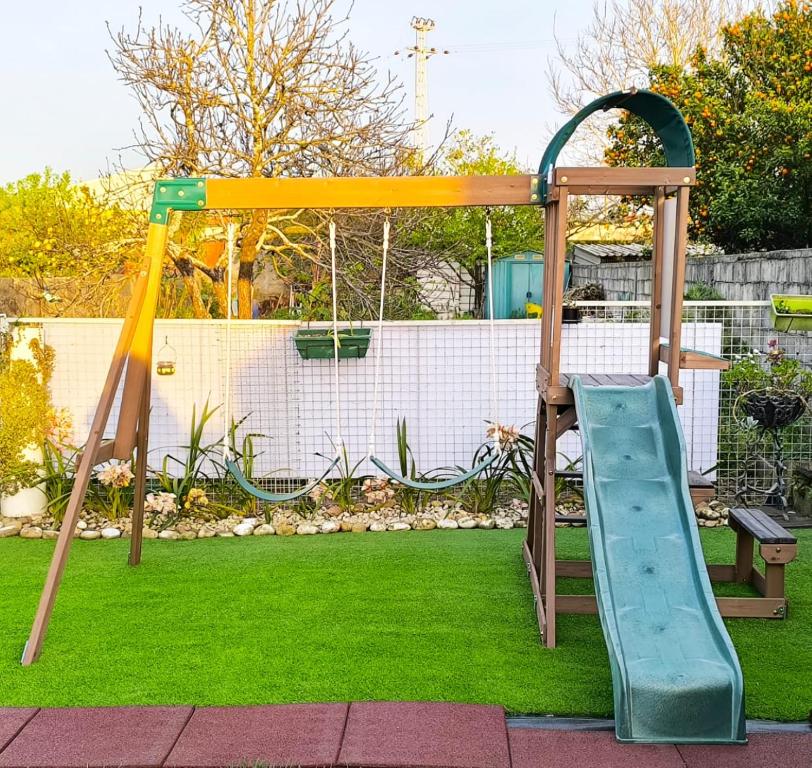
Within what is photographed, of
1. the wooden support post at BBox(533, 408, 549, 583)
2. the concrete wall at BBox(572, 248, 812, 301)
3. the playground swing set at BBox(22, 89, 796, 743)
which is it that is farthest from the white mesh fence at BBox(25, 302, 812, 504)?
the concrete wall at BBox(572, 248, 812, 301)

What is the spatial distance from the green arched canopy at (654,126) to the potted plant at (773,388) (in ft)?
6.61

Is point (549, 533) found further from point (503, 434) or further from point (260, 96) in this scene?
point (260, 96)

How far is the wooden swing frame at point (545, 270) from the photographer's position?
3490 mm

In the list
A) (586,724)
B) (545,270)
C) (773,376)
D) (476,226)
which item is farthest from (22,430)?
(476,226)

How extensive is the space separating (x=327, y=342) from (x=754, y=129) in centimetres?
587

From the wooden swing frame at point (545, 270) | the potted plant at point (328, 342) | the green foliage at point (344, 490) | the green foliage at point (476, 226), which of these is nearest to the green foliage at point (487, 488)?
the green foliage at point (344, 490)

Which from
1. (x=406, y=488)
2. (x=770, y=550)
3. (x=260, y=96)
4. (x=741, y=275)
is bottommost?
(x=406, y=488)

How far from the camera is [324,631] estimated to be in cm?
352

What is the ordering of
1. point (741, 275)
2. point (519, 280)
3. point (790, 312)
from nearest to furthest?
point (790, 312) → point (741, 275) → point (519, 280)

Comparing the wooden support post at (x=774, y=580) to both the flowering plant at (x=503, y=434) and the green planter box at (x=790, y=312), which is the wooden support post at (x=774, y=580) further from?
the green planter box at (x=790, y=312)

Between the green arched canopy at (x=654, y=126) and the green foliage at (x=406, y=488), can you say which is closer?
the green arched canopy at (x=654, y=126)

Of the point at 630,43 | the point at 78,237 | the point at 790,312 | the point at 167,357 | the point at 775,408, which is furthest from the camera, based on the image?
the point at 630,43

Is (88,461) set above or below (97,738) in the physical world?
above

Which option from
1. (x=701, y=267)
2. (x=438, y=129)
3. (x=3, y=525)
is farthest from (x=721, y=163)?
(x=3, y=525)
